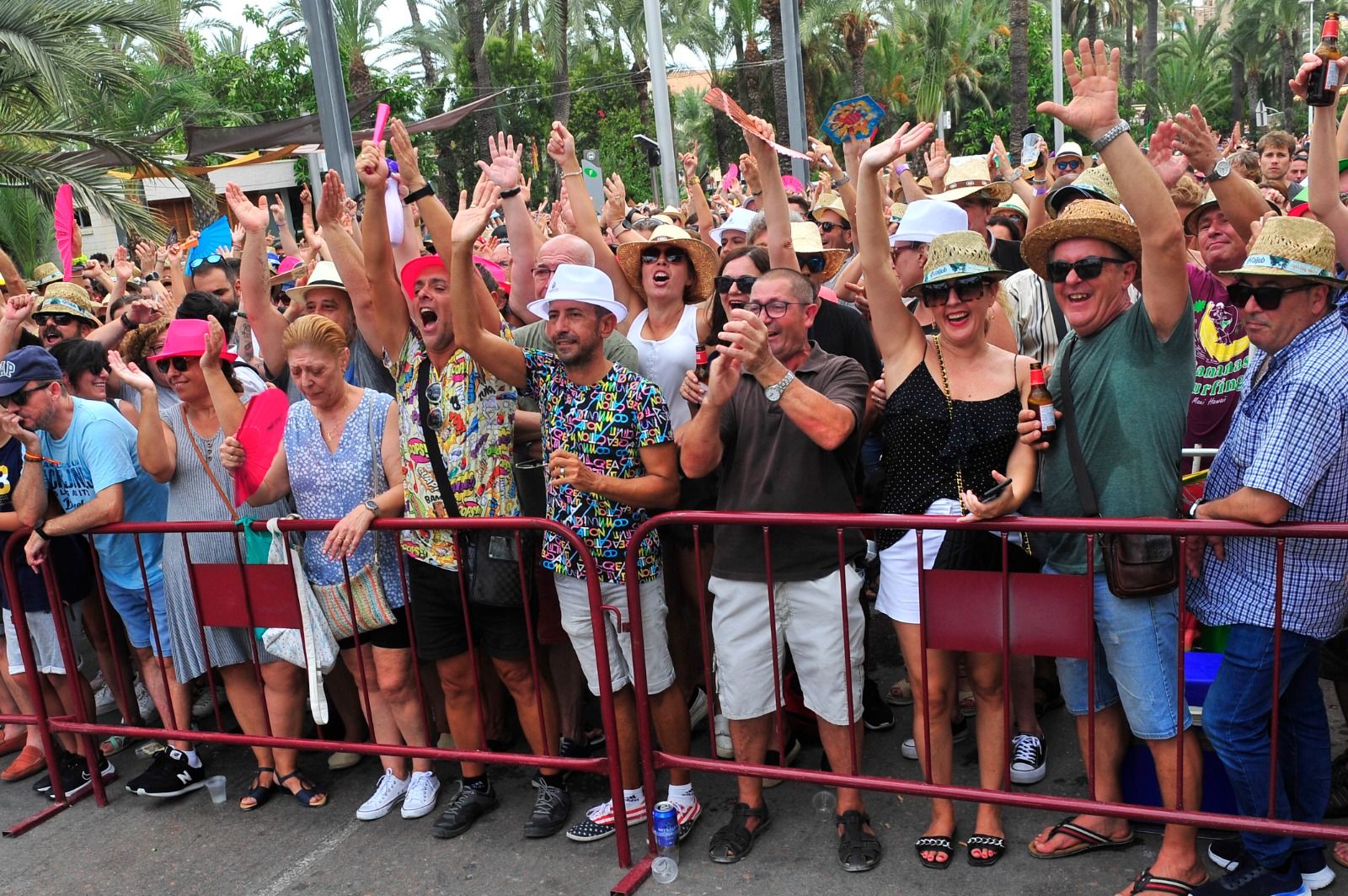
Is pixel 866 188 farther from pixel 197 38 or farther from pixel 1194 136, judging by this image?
pixel 197 38

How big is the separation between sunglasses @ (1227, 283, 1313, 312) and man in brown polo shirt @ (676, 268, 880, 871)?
4.25 ft

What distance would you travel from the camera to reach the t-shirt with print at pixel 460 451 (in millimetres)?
4535

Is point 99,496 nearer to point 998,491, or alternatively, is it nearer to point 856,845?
point 856,845

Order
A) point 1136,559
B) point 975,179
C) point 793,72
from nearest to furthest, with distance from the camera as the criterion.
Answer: point 1136,559 < point 975,179 < point 793,72

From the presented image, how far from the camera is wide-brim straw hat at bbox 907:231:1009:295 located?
3.91 metres

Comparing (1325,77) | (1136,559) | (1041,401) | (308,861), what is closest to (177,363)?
(308,861)

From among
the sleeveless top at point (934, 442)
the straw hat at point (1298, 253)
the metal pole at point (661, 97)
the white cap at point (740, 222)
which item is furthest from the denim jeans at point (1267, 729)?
the metal pole at point (661, 97)

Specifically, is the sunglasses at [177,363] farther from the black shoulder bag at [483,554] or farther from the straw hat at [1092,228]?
the straw hat at [1092,228]

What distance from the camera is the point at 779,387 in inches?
154

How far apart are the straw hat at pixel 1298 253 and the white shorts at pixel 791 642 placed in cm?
175

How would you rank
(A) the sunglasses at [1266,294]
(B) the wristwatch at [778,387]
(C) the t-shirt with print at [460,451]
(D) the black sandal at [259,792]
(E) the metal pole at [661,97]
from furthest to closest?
(E) the metal pole at [661,97] < (D) the black sandal at [259,792] < (C) the t-shirt with print at [460,451] < (B) the wristwatch at [778,387] < (A) the sunglasses at [1266,294]

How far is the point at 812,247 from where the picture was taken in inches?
219

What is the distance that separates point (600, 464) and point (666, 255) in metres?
1.34

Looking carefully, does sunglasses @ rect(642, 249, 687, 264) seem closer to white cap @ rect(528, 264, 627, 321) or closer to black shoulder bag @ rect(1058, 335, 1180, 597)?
white cap @ rect(528, 264, 627, 321)
